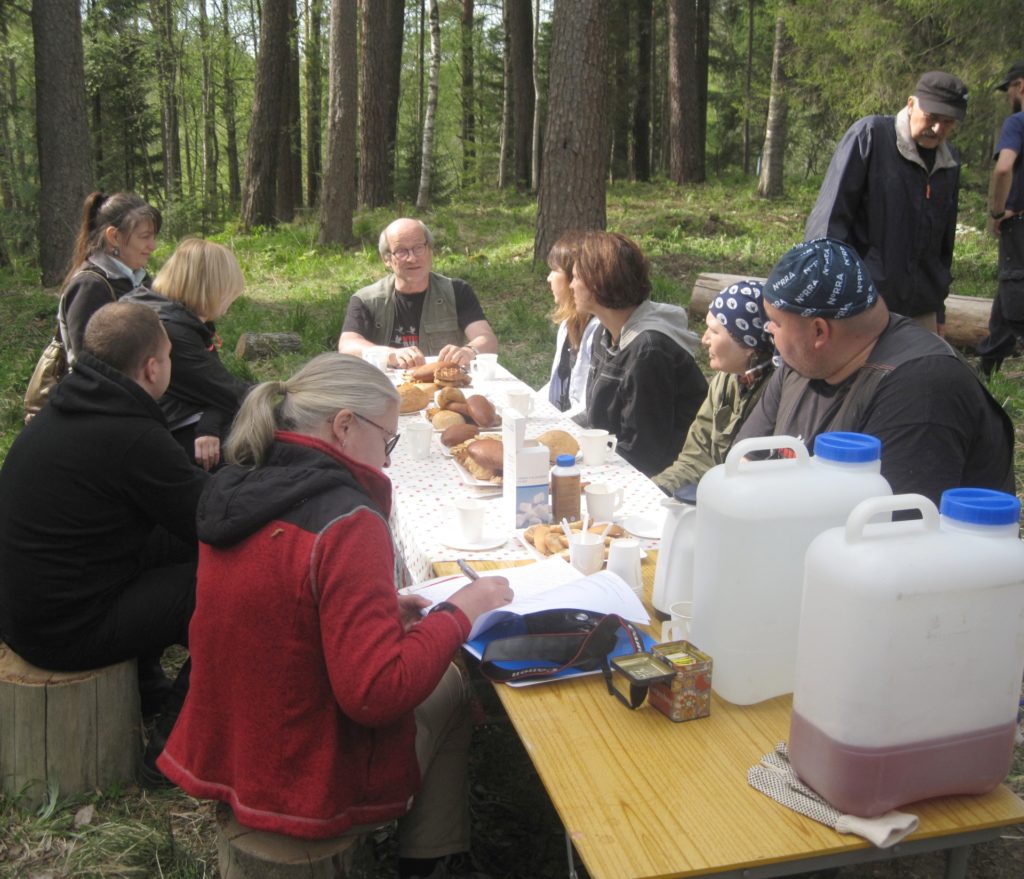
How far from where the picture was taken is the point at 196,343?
384 cm

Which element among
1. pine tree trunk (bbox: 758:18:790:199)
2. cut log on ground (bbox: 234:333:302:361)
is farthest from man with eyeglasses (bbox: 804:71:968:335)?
pine tree trunk (bbox: 758:18:790:199)

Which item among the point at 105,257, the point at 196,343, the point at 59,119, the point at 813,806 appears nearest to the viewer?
the point at 813,806

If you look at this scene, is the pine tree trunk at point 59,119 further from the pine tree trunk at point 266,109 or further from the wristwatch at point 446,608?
the wristwatch at point 446,608

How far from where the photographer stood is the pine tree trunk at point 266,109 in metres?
13.9

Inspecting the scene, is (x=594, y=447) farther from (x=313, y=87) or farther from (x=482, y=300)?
(x=313, y=87)

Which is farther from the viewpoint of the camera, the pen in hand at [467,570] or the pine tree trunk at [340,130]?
the pine tree trunk at [340,130]

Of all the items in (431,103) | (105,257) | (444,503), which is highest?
(431,103)

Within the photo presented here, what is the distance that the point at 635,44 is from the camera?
20.1 m

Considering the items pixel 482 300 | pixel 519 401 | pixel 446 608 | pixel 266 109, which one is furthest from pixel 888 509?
pixel 266 109

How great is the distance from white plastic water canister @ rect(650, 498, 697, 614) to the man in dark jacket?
4.91 ft

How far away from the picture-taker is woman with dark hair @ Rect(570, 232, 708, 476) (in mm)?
3656

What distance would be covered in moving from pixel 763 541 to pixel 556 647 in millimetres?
476

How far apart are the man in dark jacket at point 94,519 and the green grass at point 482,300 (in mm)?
473

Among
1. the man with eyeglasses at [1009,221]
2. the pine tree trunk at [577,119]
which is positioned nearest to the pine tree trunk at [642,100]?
the pine tree trunk at [577,119]
